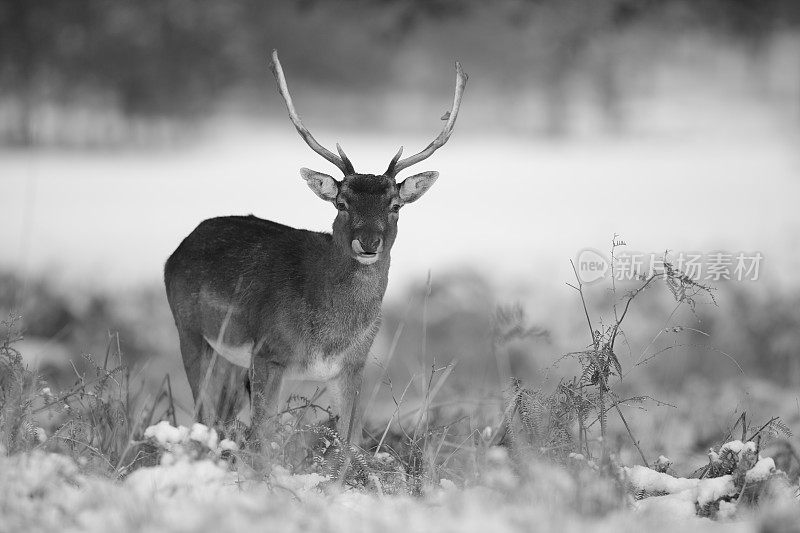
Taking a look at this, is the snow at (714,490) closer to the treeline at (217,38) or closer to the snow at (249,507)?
the snow at (249,507)

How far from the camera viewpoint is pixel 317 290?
17.8 ft

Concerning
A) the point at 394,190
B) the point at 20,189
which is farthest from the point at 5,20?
the point at 394,190

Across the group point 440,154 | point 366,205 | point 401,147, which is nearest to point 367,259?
point 366,205

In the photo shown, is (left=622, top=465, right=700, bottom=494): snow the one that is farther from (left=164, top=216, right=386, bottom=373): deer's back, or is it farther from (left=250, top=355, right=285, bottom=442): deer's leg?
(left=250, top=355, right=285, bottom=442): deer's leg

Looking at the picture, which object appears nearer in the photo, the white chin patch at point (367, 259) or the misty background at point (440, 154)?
the white chin patch at point (367, 259)

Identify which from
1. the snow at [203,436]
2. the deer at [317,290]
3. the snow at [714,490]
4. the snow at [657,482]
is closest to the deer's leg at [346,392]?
the deer at [317,290]

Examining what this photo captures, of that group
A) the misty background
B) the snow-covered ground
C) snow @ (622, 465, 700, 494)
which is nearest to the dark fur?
the misty background

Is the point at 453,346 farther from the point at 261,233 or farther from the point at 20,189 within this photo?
the point at 20,189

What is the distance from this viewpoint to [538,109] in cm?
4572

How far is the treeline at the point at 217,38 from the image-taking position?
37.0ft

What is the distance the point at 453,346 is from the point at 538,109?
115 ft

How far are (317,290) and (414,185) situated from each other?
73 centimetres

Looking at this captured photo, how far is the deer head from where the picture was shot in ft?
16.8

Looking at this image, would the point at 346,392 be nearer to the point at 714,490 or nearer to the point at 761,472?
the point at 714,490
